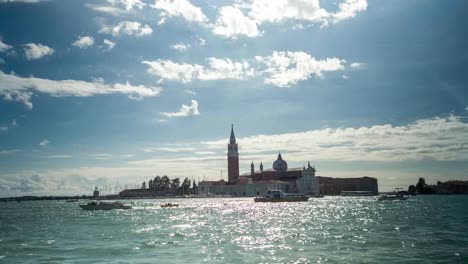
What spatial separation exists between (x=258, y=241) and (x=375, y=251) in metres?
8.66

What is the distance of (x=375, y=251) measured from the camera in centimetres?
2825

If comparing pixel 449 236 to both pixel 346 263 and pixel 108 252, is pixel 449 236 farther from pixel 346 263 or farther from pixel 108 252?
pixel 108 252

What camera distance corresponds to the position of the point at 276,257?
26.1 m

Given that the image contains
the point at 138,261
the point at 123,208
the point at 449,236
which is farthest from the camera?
the point at 123,208

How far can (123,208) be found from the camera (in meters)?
104

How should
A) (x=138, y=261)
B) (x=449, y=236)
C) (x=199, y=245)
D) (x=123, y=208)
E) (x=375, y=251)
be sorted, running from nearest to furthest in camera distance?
(x=138, y=261), (x=375, y=251), (x=199, y=245), (x=449, y=236), (x=123, y=208)

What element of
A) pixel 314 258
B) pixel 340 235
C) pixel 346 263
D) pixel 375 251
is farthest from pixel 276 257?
pixel 340 235

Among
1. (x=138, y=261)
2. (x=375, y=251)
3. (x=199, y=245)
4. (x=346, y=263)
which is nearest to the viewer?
(x=346, y=263)

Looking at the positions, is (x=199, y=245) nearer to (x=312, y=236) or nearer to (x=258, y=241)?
(x=258, y=241)

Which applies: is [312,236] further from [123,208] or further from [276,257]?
[123,208]

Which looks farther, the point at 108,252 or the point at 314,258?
the point at 108,252

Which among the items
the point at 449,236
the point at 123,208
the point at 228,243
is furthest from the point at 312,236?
the point at 123,208

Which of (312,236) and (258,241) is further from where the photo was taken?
(312,236)

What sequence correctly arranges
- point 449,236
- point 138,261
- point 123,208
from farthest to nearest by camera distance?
Result: point 123,208 → point 449,236 → point 138,261
